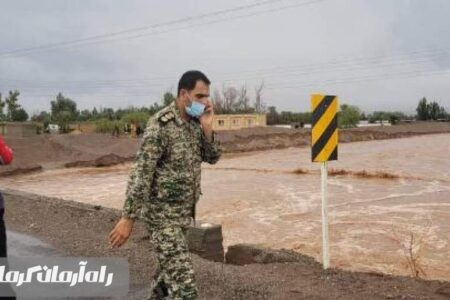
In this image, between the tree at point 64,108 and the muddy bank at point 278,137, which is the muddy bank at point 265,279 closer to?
the muddy bank at point 278,137

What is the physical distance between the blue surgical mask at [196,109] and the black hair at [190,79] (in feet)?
0.34

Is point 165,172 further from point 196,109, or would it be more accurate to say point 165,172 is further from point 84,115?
point 84,115

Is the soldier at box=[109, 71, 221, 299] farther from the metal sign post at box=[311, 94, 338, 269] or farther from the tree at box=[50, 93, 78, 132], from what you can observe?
the tree at box=[50, 93, 78, 132]

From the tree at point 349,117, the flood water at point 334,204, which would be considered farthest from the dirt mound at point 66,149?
the tree at point 349,117

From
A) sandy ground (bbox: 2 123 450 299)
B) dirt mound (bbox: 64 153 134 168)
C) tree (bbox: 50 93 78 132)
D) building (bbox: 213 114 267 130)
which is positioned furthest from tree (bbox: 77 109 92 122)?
sandy ground (bbox: 2 123 450 299)

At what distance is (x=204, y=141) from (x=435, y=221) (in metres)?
10.8

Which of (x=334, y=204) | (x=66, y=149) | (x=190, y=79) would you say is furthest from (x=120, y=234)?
(x=66, y=149)

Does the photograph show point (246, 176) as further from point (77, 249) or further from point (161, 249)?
point (161, 249)

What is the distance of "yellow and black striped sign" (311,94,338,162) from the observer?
585 cm

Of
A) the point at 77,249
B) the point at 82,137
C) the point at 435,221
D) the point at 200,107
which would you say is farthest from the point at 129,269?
the point at 82,137

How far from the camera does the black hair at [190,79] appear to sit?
3.58 meters

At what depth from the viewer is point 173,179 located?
3.58 m

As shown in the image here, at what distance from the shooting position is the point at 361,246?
10.4 m

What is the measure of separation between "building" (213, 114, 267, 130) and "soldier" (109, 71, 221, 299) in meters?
60.8
